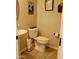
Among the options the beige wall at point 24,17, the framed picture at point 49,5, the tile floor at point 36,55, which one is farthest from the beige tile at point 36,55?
the framed picture at point 49,5

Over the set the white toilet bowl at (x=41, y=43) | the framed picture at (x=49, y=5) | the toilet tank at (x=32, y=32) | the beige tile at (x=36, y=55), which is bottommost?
the beige tile at (x=36, y=55)

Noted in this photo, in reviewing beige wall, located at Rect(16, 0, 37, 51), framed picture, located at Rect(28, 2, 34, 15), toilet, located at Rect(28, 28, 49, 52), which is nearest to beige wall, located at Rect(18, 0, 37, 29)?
beige wall, located at Rect(16, 0, 37, 51)

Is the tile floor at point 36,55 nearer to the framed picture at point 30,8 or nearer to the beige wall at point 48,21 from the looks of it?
the beige wall at point 48,21

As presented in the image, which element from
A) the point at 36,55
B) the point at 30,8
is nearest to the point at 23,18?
the point at 30,8

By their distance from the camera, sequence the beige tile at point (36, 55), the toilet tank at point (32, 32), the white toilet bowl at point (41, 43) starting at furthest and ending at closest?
1. the toilet tank at point (32, 32)
2. the white toilet bowl at point (41, 43)
3. the beige tile at point (36, 55)

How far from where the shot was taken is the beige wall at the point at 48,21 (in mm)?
3561

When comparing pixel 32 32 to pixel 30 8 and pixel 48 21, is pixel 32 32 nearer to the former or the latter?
pixel 48 21

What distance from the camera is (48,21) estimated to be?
151 inches
